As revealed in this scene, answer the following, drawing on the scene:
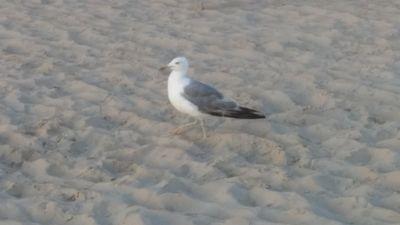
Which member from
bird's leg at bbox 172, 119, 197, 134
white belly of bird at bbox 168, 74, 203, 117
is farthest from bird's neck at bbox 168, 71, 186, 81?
bird's leg at bbox 172, 119, 197, 134

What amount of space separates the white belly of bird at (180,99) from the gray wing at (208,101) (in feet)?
0.10

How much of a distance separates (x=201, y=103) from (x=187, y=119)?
499 mm

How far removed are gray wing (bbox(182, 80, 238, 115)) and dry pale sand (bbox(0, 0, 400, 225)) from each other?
0.71ft

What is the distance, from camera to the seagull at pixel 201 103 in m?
5.40

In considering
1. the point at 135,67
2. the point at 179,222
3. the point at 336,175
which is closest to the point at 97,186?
the point at 179,222

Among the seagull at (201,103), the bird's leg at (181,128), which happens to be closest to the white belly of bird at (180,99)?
the seagull at (201,103)

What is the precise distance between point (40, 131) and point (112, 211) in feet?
4.45

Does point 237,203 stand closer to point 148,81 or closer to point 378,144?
point 378,144

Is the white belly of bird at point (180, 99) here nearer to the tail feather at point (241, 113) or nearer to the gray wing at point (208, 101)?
the gray wing at point (208, 101)

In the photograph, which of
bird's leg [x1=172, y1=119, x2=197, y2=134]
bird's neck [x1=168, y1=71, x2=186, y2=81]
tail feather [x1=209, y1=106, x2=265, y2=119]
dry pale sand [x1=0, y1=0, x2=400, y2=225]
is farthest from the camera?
bird's neck [x1=168, y1=71, x2=186, y2=81]

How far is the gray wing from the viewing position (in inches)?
213

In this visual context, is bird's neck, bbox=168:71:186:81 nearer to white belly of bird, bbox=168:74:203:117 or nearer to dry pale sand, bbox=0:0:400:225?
white belly of bird, bbox=168:74:203:117

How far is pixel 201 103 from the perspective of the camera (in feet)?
17.8

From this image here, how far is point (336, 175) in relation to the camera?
4.89m
